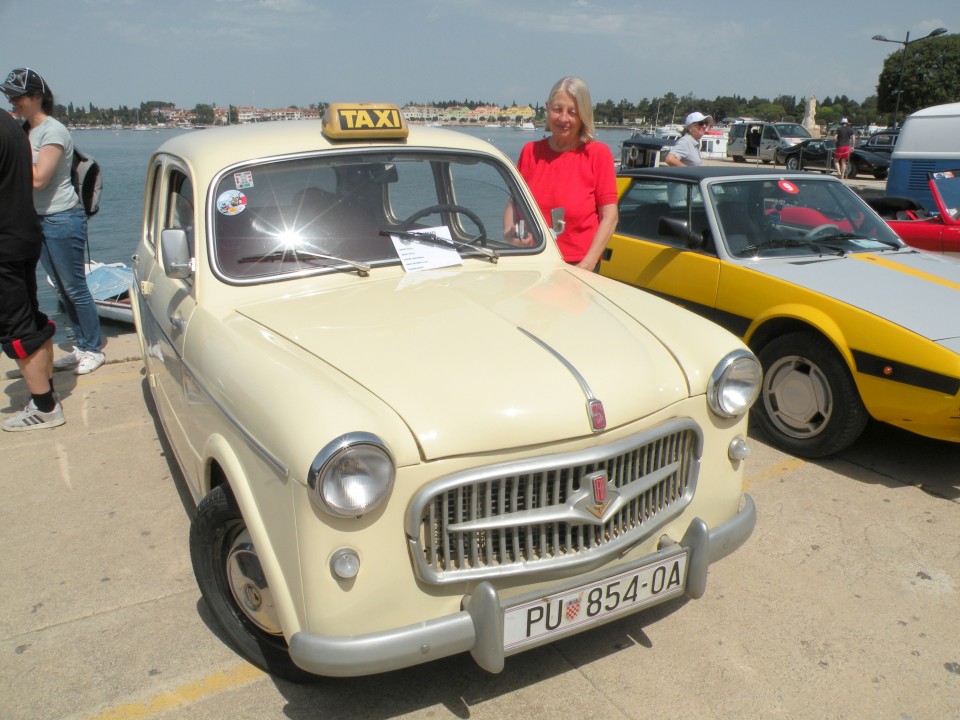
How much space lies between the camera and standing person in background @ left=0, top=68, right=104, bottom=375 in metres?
5.14

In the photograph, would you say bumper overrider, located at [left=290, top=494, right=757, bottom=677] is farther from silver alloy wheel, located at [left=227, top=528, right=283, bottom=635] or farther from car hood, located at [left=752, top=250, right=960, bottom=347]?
car hood, located at [left=752, top=250, right=960, bottom=347]

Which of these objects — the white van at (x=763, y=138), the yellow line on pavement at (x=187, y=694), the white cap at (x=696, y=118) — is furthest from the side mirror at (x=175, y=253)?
the white van at (x=763, y=138)

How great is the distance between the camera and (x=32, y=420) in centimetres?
488

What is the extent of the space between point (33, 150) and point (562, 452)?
479 cm

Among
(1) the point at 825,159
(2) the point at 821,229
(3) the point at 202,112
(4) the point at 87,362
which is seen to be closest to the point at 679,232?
(2) the point at 821,229

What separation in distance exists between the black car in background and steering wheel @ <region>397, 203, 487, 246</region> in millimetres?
23574

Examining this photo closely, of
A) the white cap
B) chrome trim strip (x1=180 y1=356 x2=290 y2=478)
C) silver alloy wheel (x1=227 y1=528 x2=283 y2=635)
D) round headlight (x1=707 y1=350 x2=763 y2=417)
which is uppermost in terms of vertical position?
the white cap

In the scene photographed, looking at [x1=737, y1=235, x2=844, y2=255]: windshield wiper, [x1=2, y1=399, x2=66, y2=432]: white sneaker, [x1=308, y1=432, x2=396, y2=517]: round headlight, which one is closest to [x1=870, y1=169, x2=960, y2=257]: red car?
[x1=737, y1=235, x2=844, y2=255]: windshield wiper

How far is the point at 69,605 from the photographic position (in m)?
3.11

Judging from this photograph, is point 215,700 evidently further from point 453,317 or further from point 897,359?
point 897,359

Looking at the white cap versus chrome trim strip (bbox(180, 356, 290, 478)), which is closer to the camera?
chrome trim strip (bbox(180, 356, 290, 478))

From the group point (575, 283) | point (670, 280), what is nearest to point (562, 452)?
point (575, 283)

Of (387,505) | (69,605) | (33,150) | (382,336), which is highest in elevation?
(33,150)

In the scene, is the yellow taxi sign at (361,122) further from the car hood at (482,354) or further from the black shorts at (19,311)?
the black shorts at (19,311)
